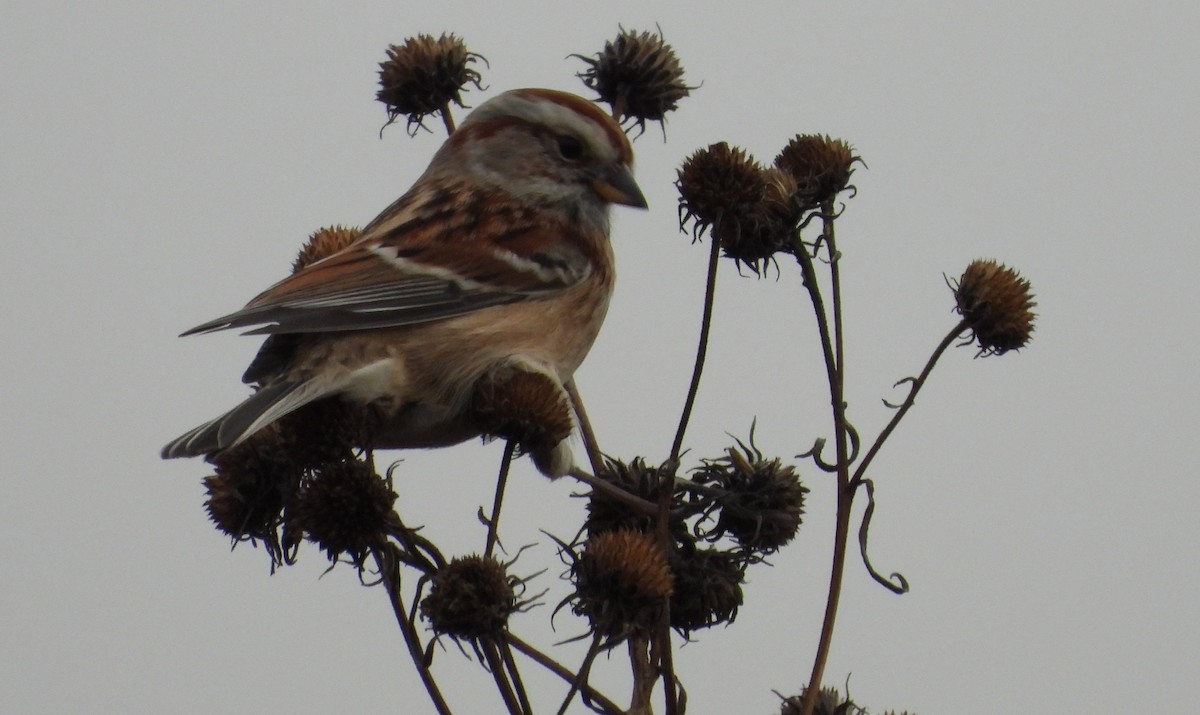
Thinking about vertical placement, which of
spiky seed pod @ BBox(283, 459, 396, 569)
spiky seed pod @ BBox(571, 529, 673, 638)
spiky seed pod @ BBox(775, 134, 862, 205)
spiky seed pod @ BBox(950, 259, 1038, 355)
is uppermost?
spiky seed pod @ BBox(775, 134, 862, 205)

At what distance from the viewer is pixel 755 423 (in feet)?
12.4

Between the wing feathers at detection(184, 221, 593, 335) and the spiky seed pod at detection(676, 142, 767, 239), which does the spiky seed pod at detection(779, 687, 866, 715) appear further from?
the wing feathers at detection(184, 221, 593, 335)

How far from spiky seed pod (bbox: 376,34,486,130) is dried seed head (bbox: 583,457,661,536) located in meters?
1.51

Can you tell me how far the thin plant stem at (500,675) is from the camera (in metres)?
2.81

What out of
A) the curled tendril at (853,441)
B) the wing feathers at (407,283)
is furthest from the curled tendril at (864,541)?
the wing feathers at (407,283)

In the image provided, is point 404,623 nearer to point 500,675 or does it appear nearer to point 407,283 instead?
point 500,675

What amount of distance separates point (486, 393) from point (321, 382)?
455mm

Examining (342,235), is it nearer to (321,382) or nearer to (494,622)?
(321,382)

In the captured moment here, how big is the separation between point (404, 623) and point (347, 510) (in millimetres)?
287

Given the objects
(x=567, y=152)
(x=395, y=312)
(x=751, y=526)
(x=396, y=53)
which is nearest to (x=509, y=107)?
(x=567, y=152)

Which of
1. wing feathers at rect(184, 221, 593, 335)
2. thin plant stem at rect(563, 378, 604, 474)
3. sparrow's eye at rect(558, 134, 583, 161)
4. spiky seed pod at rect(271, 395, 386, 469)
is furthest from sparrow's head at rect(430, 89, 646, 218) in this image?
spiky seed pod at rect(271, 395, 386, 469)

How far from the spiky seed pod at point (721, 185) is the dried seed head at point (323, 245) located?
1.32 meters

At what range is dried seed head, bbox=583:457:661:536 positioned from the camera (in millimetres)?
3521

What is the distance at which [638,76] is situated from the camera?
4371 mm
